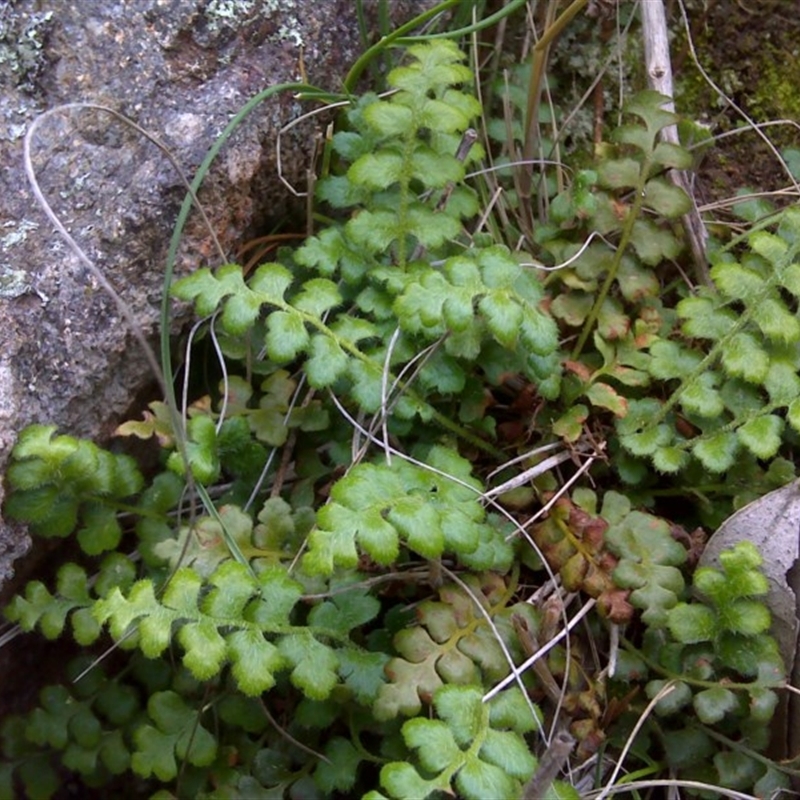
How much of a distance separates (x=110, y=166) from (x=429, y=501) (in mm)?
840

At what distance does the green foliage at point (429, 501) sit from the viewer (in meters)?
1.60

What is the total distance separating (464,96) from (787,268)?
0.67 m

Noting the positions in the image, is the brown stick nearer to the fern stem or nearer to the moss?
the fern stem

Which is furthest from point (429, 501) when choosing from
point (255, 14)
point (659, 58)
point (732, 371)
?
point (659, 58)

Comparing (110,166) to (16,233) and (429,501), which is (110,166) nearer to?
(16,233)

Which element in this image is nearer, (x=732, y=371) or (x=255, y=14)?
(x=732, y=371)

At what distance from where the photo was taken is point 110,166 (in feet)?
5.87

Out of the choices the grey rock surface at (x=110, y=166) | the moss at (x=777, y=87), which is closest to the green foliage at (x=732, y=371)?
the moss at (x=777, y=87)

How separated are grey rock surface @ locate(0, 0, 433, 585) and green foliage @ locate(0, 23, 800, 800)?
93 mm

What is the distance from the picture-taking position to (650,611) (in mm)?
1686

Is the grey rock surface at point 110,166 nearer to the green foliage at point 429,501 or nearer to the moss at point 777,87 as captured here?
the green foliage at point 429,501

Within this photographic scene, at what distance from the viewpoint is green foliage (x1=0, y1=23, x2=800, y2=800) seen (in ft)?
5.24

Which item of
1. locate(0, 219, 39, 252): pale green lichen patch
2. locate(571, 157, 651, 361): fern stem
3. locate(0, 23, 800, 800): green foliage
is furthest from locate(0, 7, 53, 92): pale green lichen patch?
locate(571, 157, 651, 361): fern stem

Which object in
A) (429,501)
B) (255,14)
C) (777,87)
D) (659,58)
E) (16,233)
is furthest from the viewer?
(777,87)
